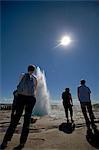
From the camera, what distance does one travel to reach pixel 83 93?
30.1ft

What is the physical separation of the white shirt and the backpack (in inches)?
136

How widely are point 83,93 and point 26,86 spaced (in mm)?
3624

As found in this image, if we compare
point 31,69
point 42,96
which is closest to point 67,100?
point 31,69

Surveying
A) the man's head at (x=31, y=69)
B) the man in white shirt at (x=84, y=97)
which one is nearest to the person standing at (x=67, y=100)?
the man in white shirt at (x=84, y=97)

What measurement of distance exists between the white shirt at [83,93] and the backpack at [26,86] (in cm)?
346

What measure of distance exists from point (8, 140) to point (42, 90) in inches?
1015

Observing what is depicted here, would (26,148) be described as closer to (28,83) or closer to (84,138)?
(28,83)

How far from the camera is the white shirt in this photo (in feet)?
29.9

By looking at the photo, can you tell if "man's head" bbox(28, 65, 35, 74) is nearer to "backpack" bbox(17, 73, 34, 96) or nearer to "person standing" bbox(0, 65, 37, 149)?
"backpack" bbox(17, 73, 34, 96)

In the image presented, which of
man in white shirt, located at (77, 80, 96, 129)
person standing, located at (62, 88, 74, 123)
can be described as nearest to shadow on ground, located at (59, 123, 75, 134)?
man in white shirt, located at (77, 80, 96, 129)

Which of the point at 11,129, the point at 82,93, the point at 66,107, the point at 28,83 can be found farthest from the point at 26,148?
the point at 66,107

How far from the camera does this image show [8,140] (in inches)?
235

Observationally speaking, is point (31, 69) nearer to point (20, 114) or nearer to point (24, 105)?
point (24, 105)

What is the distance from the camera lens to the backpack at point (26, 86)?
5.92 m
